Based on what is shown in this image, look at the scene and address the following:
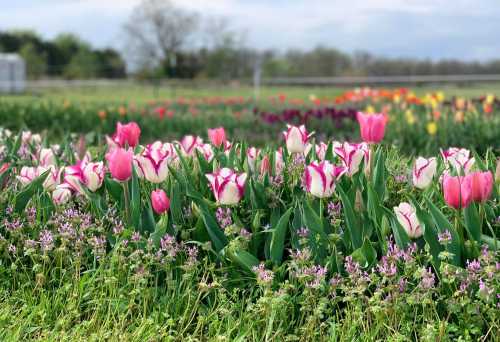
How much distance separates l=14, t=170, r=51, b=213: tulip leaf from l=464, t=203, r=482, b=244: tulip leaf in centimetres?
201

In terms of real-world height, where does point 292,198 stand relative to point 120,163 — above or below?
below

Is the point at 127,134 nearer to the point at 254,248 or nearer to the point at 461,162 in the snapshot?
the point at 254,248

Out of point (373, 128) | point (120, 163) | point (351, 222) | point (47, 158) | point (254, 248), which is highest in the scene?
point (373, 128)

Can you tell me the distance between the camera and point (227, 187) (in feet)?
9.66

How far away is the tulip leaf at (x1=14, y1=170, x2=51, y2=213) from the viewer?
134 inches

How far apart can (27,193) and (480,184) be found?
216cm

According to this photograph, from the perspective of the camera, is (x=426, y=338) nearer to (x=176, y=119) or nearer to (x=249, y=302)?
(x=249, y=302)

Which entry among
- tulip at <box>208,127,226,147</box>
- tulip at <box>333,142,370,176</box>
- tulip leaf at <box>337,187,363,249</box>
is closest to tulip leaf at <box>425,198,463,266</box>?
tulip leaf at <box>337,187,363,249</box>

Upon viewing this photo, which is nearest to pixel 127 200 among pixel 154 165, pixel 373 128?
pixel 154 165

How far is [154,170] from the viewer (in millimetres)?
3143

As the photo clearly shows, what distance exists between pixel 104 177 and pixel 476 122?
18.5ft

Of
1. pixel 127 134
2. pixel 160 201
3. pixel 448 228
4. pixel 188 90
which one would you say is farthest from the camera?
pixel 188 90

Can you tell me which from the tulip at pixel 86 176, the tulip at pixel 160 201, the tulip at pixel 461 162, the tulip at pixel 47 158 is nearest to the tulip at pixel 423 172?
the tulip at pixel 461 162

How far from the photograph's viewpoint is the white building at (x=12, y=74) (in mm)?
31119
